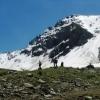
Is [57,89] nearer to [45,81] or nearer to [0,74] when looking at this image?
[45,81]

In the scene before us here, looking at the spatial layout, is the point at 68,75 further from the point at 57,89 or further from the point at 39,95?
the point at 39,95

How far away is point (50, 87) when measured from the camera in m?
33.9

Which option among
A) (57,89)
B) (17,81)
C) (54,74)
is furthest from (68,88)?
(54,74)

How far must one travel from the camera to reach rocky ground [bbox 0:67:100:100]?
29.5 m

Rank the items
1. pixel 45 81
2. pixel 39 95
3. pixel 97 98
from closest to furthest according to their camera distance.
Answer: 1. pixel 97 98
2. pixel 39 95
3. pixel 45 81

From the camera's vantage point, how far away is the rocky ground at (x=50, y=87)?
1162 inches

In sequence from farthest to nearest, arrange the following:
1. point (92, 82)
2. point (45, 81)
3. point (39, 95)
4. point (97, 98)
A: point (92, 82) < point (45, 81) < point (39, 95) < point (97, 98)

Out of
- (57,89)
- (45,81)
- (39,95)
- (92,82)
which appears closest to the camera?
(39,95)

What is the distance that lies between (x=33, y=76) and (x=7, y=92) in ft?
25.8

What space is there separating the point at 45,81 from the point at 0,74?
21.9 ft

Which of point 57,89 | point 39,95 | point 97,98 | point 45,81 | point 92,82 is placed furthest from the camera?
point 92,82

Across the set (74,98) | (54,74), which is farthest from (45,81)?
(74,98)

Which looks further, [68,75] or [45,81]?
[68,75]

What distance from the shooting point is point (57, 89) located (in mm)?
33656
